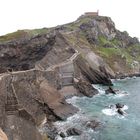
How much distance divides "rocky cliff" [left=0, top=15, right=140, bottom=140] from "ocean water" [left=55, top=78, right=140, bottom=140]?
301cm

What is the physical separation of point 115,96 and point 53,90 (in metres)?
22.0

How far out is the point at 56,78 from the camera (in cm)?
8350

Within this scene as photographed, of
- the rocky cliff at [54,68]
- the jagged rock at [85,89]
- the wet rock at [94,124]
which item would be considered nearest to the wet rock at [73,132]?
the wet rock at [94,124]

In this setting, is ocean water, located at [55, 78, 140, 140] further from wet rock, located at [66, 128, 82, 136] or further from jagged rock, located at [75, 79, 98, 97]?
jagged rock, located at [75, 79, 98, 97]

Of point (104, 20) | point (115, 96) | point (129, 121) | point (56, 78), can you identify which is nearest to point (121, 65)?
point (104, 20)

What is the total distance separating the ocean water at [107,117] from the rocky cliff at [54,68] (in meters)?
3.01

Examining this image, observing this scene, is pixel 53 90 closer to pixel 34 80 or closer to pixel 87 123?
pixel 34 80

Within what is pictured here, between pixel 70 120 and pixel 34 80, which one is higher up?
pixel 34 80

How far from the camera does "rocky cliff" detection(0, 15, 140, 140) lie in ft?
183

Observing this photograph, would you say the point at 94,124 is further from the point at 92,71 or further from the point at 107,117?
the point at 92,71

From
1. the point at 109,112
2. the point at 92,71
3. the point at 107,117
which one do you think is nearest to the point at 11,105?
the point at 107,117

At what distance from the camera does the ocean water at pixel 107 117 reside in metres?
59.4

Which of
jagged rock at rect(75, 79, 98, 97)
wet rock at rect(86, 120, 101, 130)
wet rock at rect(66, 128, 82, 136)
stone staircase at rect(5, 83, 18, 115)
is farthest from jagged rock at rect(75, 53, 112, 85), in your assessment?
stone staircase at rect(5, 83, 18, 115)

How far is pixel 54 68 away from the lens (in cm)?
8650
